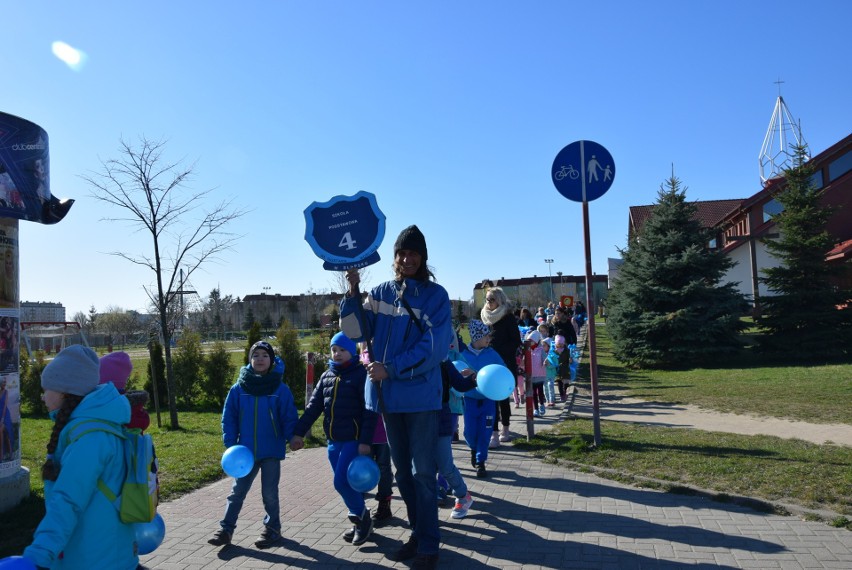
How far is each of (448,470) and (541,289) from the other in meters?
92.4

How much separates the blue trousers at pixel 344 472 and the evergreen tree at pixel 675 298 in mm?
16428

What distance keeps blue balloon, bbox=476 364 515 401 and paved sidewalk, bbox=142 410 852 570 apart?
0.96 metres

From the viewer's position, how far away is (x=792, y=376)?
15359 millimetres

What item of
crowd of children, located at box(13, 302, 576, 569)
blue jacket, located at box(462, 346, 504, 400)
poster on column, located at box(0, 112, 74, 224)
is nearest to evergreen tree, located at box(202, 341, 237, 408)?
poster on column, located at box(0, 112, 74, 224)

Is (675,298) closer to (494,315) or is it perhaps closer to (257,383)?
(494,315)

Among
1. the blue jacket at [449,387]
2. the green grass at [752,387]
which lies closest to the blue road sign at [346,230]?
the blue jacket at [449,387]

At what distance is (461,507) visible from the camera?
5.46m

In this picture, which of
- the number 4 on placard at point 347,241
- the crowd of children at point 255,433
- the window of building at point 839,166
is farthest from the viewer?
the window of building at point 839,166

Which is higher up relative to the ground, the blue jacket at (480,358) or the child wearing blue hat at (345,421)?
the blue jacket at (480,358)

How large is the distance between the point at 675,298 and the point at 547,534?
55.4 feet

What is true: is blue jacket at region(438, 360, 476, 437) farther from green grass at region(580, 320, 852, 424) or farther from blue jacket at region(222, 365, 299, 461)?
green grass at region(580, 320, 852, 424)

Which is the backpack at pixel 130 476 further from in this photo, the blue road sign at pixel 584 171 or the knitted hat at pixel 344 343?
the blue road sign at pixel 584 171

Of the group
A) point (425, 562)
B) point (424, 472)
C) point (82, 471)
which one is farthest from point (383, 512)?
point (82, 471)

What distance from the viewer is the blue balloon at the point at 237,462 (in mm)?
4824
